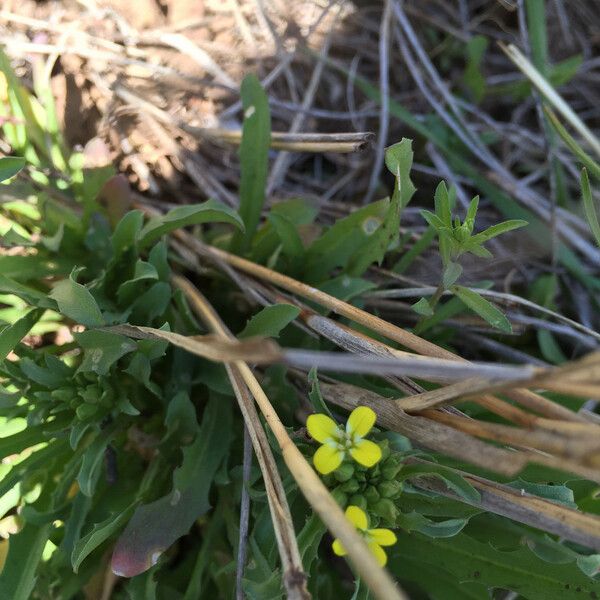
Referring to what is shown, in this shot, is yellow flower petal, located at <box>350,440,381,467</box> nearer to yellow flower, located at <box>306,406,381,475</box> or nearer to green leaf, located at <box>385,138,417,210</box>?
yellow flower, located at <box>306,406,381,475</box>

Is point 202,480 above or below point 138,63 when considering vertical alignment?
below

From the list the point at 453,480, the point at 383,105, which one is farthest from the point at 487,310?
the point at 383,105

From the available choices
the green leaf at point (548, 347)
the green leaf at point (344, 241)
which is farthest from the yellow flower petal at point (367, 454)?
the green leaf at point (548, 347)

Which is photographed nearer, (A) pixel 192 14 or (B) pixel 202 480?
(B) pixel 202 480

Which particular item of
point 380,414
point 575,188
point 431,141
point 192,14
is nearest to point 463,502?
point 380,414

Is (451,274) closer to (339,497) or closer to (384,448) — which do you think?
(384,448)

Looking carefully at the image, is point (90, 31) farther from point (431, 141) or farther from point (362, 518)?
point (362, 518)
